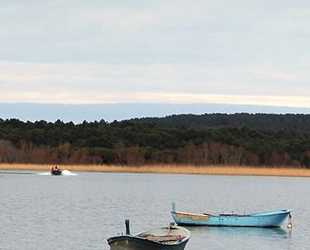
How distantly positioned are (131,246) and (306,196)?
40294 millimetres

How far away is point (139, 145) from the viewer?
105438mm

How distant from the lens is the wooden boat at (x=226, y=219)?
3847 centimetres

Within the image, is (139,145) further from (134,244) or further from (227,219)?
(134,244)

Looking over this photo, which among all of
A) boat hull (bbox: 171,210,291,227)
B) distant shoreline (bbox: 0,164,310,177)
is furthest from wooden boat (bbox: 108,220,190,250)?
distant shoreline (bbox: 0,164,310,177)

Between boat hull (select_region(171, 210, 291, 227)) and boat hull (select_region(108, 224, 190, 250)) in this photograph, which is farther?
boat hull (select_region(171, 210, 291, 227))

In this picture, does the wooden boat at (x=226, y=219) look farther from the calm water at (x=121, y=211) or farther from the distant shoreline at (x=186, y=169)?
the distant shoreline at (x=186, y=169)

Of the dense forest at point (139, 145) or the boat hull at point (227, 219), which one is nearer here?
the boat hull at point (227, 219)

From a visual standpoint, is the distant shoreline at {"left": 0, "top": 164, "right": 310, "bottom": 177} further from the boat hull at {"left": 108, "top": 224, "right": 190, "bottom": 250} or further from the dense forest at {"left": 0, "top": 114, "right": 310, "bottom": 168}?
the boat hull at {"left": 108, "top": 224, "right": 190, "bottom": 250}

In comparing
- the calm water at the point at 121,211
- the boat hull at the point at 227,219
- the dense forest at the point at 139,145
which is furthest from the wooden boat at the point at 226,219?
the dense forest at the point at 139,145

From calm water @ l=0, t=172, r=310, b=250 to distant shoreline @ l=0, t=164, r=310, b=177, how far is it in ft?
5.65

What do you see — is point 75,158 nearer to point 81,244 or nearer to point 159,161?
point 159,161

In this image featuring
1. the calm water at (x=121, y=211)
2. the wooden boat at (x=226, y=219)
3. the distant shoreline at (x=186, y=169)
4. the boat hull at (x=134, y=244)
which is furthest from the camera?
the distant shoreline at (x=186, y=169)

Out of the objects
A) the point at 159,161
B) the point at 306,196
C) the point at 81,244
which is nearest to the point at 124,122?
the point at 159,161

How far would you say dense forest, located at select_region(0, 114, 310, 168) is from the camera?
93.7m
